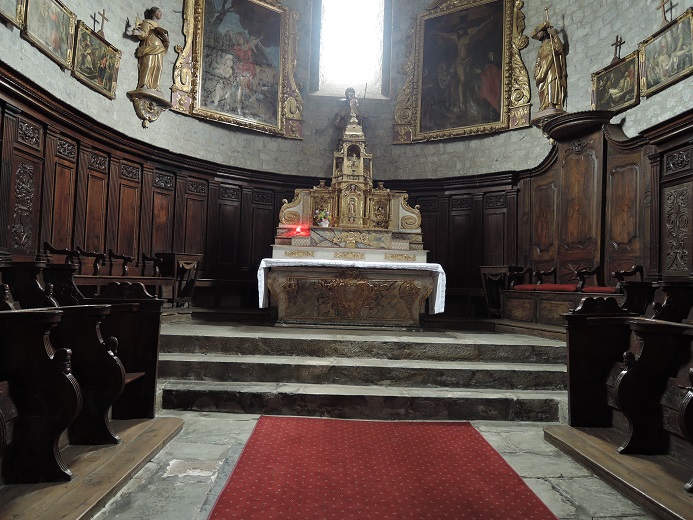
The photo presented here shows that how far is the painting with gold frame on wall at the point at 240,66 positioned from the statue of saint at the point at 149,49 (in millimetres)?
581

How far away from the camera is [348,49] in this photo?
11.7 m

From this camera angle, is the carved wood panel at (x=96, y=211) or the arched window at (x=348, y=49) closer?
the carved wood panel at (x=96, y=211)

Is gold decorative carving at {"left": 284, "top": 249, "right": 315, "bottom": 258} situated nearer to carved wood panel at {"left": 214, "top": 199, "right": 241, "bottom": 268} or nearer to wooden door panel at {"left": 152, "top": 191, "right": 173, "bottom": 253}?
carved wood panel at {"left": 214, "top": 199, "right": 241, "bottom": 268}

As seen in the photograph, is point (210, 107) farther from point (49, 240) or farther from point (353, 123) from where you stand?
point (49, 240)

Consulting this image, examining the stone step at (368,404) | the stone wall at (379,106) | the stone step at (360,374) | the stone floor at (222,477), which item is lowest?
the stone floor at (222,477)

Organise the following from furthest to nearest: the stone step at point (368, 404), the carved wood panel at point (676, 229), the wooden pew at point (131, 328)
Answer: the carved wood panel at point (676, 229) → the stone step at point (368, 404) → the wooden pew at point (131, 328)

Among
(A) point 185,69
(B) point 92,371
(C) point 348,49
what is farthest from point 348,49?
(B) point 92,371

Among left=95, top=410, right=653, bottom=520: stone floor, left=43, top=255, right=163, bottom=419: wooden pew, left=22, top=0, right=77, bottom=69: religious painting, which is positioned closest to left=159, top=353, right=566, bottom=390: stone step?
left=95, top=410, right=653, bottom=520: stone floor

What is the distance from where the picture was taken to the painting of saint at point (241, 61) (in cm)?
991

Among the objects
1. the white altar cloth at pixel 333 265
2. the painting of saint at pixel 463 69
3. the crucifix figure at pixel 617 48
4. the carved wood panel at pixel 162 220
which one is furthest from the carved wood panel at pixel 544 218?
the carved wood panel at pixel 162 220

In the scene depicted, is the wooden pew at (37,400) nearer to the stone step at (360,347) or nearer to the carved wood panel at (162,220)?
the stone step at (360,347)

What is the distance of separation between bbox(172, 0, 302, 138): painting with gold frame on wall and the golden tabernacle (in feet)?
7.51

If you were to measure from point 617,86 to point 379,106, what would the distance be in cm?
470

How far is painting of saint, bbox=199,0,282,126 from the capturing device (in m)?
9.91
